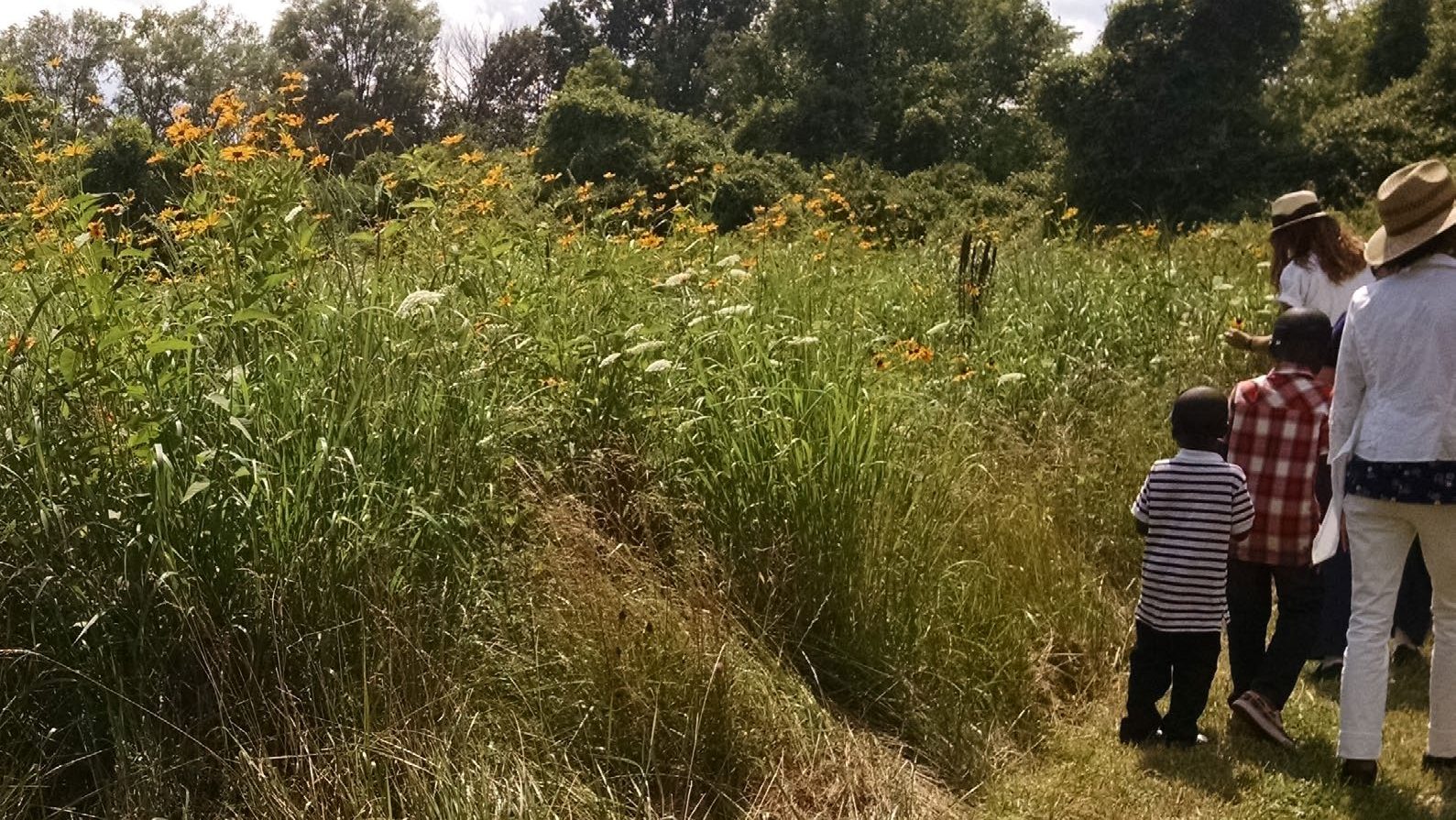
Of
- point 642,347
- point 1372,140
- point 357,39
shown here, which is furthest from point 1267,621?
point 357,39

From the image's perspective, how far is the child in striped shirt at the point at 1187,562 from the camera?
3645 millimetres

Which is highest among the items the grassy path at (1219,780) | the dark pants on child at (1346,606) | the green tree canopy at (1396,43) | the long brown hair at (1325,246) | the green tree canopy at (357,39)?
the green tree canopy at (357,39)

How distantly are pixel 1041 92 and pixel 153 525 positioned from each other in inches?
806

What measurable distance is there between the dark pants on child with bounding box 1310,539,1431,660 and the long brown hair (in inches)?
41.1

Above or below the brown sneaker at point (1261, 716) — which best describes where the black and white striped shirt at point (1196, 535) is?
above

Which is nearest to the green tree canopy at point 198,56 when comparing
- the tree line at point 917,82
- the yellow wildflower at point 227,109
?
the tree line at point 917,82

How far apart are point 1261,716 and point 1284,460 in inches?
31.1

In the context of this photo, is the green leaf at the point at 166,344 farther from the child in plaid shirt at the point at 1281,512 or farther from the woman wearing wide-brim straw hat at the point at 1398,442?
the child in plaid shirt at the point at 1281,512

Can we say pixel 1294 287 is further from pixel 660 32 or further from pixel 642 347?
pixel 660 32

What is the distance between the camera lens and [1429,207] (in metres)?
3.27

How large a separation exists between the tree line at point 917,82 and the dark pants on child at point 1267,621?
3297 millimetres

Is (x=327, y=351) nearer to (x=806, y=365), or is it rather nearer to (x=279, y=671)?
(x=279, y=671)

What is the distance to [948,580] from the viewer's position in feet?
12.8

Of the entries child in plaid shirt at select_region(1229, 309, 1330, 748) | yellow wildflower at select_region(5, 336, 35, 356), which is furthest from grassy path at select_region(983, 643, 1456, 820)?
yellow wildflower at select_region(5, 336, 35, 356)
